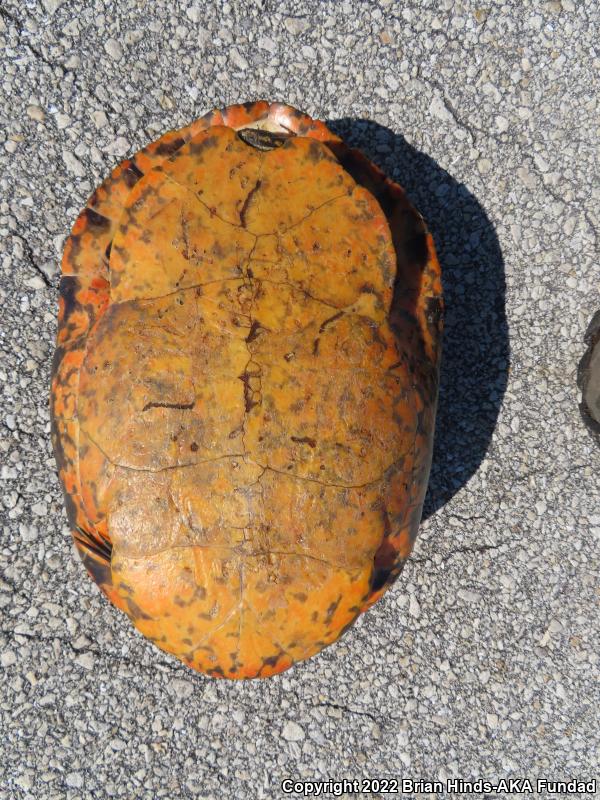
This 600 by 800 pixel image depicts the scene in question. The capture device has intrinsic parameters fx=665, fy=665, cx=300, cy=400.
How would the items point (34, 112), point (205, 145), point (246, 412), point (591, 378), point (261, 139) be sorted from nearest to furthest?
point (246, 412)
point (205, 145)
point (261, 139)
point (34, 112)
point (591, 378)

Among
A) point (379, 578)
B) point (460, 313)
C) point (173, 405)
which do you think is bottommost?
point (379, 578)

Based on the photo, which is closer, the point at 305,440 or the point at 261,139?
the point at 305,440

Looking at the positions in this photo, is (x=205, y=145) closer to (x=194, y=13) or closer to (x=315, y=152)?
(x=315, y=152)

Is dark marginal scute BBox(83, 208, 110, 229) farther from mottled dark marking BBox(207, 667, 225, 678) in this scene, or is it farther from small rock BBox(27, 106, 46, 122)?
mottled dark marking BBox(207, 667, 225, 678)

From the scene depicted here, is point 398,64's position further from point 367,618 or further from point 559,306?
point 367,618

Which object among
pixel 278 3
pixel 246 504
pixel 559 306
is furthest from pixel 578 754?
pixel 278 3

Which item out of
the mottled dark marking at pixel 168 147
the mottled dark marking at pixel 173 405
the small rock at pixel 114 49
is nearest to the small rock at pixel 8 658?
the mottled dark marking at pixel 173 405

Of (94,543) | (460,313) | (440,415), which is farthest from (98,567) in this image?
(460,313)
